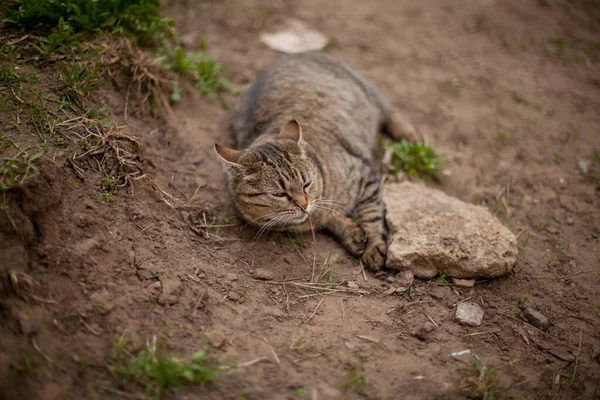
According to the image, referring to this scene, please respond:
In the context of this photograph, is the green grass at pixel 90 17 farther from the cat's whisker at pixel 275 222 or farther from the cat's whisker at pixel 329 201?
the cat's whisker at pixel 329 201

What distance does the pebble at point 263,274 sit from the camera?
3.34 metres

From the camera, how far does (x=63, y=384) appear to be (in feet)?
7.36

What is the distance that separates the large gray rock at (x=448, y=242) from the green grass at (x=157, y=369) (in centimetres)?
169

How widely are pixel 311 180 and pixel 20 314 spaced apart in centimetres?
216

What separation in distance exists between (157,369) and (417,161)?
321cm

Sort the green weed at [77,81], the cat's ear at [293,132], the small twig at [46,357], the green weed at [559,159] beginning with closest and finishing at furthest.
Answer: the small twig at [46,357] → the green weed at [77,81] → the cat's ear at [293,132] → the green weed at [559,159]

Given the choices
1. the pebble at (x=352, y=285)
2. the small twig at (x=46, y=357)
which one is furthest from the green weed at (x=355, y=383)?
the small twig at (x=46, y=357)

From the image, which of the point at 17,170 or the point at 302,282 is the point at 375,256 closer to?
the point at 302,282

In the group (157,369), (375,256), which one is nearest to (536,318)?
(375,256)

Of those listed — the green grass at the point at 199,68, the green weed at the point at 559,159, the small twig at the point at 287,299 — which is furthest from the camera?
the green grass at the point at 199,68

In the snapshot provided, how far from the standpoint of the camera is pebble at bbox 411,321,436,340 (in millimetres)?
2996

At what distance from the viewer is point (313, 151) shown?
12.5 ft

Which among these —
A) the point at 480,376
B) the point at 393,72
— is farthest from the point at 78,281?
the point at 393,72

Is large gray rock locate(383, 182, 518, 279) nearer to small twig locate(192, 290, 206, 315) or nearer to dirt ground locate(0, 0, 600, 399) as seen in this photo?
dirt ground locate(0, 0, 600, 399)
